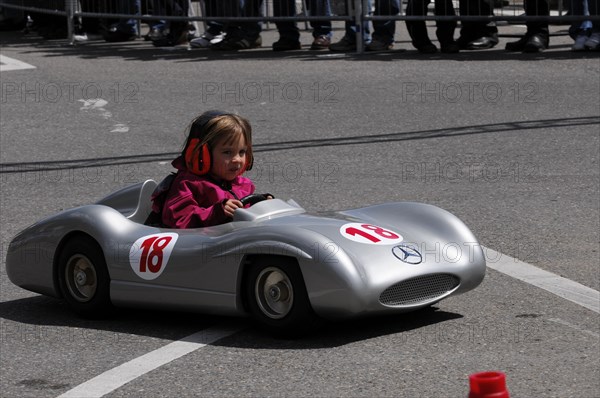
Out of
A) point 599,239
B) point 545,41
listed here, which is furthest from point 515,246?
point 545,41

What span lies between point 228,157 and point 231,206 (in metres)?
0.26

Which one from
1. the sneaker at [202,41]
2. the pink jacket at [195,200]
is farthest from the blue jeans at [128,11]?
the pink jacket at [195,200]

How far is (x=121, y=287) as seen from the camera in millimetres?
5730

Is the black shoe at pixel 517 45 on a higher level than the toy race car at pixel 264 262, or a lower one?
higher

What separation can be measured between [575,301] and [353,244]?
1.18 m

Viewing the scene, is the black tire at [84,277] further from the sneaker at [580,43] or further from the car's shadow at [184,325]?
the sneaker at [580,43]

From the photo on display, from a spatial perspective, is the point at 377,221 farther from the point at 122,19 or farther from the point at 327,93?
the point at 122,19

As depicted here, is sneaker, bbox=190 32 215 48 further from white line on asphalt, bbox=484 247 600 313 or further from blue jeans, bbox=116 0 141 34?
white line on asphalt, bbox=484 247 600 313

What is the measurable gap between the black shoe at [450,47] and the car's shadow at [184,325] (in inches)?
335

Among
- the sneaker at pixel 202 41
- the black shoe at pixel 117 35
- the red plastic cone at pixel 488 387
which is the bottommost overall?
the red plastic cone at pixel 488 387

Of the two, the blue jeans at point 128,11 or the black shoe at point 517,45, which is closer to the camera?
the black shoe at point 517,45

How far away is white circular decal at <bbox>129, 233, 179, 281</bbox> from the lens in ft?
18.5

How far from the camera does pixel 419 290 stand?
5.37 metres

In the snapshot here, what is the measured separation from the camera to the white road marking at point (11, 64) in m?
14.4
